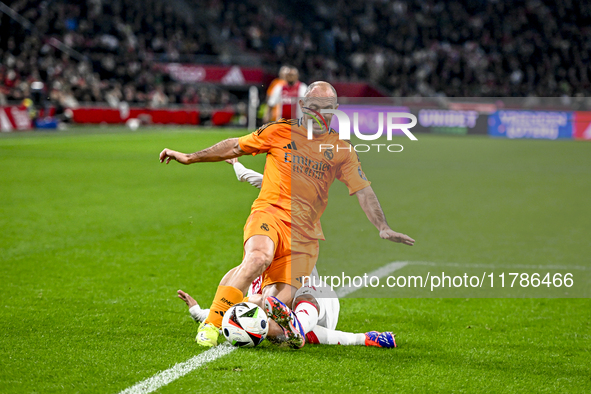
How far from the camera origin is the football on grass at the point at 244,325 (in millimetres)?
3779

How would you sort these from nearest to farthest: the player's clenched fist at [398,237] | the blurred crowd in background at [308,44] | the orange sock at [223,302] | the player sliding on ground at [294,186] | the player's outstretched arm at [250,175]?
the orange sock at [223,302]
the player's clenched fist at [398,237]
the player sliding on ground at [294,186]
the player's outstretched arm at [250,175]
the blurred crowd in background at [308,44]

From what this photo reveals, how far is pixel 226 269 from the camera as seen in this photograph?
604 cm

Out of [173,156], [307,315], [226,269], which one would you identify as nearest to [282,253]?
[307,315]

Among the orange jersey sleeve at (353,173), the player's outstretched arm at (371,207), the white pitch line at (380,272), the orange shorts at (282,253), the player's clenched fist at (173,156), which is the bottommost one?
the white pitch line at (380,272)

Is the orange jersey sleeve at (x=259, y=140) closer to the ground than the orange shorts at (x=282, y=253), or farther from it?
farther from it

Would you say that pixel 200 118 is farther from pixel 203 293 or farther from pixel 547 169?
pixel 203 293

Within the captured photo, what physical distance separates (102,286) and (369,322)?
2128mm

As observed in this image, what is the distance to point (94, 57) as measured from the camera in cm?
2909

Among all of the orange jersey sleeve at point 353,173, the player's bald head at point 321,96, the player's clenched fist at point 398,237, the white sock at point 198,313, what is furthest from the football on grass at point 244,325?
the player's bald head at point 321,96

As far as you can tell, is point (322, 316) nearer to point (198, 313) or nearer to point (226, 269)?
point (198, 313)

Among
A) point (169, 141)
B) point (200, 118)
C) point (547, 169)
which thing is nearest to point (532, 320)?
point (547, 169)

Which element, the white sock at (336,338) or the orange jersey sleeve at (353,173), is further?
the orange jersey sleeve at (353,173)

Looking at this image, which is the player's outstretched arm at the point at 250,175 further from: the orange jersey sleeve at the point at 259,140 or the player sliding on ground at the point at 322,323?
the player sliding on ground at the point at 322,323

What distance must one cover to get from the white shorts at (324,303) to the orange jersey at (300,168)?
34 cm
